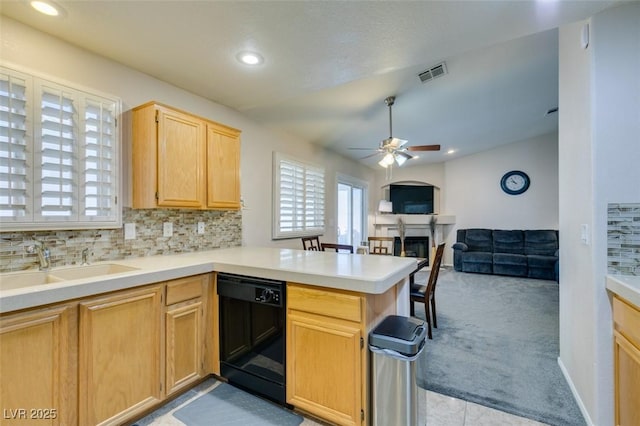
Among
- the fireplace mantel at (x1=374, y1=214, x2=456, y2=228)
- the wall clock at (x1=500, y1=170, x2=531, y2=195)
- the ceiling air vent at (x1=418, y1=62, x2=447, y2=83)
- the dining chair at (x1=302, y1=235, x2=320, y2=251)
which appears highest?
the ceiling air vent at (x1=418, y1=62, x2=447, y2=83)

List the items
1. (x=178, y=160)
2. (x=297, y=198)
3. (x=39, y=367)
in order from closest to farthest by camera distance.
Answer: (x=39, y=367) < (x=178, y=160) < (x=297, y=198)

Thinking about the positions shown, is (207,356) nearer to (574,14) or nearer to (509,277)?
(574,14)

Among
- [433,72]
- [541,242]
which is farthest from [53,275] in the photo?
[541,242]

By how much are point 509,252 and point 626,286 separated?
5492 millimetres

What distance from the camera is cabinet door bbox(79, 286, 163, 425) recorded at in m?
1.48

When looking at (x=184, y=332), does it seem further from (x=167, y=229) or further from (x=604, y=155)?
(x=604, y=155)

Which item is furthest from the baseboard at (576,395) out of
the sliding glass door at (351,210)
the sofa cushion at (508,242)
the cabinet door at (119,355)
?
the sofa cushion at (508,242)

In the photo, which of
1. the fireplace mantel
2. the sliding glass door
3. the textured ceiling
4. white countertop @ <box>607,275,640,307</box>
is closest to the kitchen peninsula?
white countertop @ <box>607,275,640,307</box>

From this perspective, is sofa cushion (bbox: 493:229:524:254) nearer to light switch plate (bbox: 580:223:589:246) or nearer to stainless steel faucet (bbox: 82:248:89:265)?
light switch plate (bbox: 580:223:589:246)

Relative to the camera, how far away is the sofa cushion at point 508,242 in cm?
611

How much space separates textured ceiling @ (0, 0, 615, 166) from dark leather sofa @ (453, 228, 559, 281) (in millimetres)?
3473

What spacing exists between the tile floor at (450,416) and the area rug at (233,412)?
0.06 metres

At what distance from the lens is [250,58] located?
2102 millimetres

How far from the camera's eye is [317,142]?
4625mm
